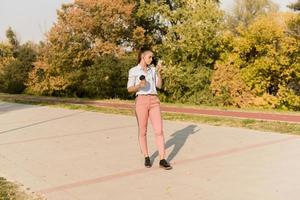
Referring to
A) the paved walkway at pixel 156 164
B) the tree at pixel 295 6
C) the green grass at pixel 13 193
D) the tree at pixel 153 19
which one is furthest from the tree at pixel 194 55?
the tree at pixel 295 6

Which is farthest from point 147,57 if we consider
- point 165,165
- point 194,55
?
point 194,55

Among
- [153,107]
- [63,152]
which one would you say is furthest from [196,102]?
[153,107]

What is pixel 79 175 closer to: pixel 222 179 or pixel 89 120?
pixel 222 179

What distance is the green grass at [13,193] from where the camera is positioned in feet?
18.5

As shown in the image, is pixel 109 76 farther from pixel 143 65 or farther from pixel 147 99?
pixel 147 99

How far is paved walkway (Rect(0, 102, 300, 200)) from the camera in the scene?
5605 mm

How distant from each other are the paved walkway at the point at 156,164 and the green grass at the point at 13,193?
0.57 feet

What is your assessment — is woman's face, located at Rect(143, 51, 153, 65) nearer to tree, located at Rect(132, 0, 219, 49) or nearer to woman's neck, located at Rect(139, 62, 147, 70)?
woman's neck, located at Rect(139, 62, 147, 70)

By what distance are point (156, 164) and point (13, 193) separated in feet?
7.68

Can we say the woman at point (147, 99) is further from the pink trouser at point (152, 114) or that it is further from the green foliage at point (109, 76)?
the green foliage at point (109, 76)

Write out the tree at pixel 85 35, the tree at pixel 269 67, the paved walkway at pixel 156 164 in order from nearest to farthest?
the paved walkway at pixel 156 164
the tree at pixel 269 67
the tree at pixel 85 35

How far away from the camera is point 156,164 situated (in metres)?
7.28

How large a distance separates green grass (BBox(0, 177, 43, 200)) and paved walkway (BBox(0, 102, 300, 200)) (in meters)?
0.17

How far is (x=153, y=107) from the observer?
7.01m
